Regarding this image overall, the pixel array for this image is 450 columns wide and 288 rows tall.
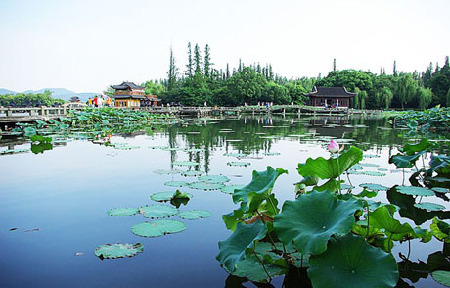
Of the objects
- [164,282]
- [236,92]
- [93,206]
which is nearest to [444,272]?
[164,282]

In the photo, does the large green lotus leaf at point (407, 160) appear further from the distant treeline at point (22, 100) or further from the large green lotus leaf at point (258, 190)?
the distant treeline at point (22, 100)

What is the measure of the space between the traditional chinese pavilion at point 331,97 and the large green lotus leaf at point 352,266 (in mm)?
41726

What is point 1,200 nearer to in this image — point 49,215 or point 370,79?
point 49,215

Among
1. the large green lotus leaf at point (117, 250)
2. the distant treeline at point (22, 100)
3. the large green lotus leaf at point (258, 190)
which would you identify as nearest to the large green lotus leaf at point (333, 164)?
the large green lotus leaf at point (258, 190)

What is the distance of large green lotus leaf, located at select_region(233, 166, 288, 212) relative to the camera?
1.95 m

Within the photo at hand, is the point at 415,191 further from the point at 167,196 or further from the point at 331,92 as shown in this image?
the point at 331,92

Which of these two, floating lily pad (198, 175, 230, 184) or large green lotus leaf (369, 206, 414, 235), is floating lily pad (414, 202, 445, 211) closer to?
large green lotus leaf (369, 206, 414, 235)

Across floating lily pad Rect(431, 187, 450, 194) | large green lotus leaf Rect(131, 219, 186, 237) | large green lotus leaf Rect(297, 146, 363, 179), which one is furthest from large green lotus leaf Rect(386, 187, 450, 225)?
large green lotus leaf Rect(131, 219, 186, 237)

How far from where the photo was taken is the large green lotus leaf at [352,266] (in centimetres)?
155

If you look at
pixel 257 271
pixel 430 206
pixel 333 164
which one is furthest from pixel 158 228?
pixel 430 206

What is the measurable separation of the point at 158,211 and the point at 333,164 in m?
1.75

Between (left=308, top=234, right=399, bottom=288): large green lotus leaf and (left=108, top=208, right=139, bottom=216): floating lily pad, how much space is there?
6.67 ft

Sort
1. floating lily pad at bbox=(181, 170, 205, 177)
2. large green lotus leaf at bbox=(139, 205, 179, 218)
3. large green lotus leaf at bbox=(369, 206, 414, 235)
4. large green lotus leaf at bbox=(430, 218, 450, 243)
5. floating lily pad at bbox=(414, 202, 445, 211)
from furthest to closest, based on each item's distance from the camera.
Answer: floating lily pad at bbox=(181, 170, 205, 177) < floating lily pad at bbox=(414, 202, 445, 211) < large green lotus leaf at bbox=(139, 205, 179, 218) < large green lotus leaf at bbox=(430, 218, 450, 243) < large green lotus leaf at bbox=(369, 206, 414, 235)

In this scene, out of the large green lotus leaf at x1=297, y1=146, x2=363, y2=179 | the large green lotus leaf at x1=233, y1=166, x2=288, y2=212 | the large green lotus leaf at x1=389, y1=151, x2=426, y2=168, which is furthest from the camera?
the large green lotus leaf at x1=389, y1=151, x2=426, y2=168
